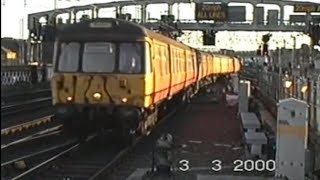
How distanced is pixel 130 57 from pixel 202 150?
261 cm

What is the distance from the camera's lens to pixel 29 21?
208ft

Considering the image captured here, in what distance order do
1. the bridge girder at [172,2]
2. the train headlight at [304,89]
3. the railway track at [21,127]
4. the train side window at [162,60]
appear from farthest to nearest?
the bridge girder at [172,2], the railway track at [21,127], the train side window at [162,60], the train headlight at [304,89]

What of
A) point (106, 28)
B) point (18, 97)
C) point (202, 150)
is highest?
point (106, 28)

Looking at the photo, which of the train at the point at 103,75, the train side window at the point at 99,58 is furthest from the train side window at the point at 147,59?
the train side window at the point at 99,58

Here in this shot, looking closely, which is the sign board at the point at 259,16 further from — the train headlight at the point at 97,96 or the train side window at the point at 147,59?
the train headlight at the point at 97,96

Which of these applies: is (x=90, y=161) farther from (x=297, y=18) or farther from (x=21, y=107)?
(x=297, y=18)


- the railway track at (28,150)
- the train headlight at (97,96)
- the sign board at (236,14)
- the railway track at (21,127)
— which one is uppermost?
the sign board at (236,14)

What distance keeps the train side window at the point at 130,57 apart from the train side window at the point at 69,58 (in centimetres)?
94

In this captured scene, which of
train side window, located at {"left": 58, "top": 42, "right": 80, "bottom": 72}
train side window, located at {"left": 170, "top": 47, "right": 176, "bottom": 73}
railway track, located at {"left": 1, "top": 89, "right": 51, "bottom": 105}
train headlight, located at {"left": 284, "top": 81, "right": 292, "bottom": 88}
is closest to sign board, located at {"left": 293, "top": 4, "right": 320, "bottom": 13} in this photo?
railway track, located at {"left": 1, "top": 89, "right": 51, "bottom": 105}

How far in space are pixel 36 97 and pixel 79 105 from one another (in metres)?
21.1
